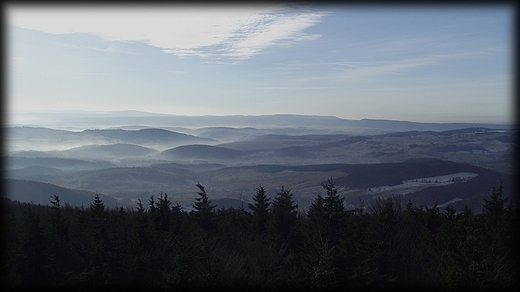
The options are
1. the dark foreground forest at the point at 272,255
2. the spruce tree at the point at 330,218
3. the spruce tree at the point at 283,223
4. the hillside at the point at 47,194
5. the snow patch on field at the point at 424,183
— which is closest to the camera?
the dark foreground forest at the point at 272,255

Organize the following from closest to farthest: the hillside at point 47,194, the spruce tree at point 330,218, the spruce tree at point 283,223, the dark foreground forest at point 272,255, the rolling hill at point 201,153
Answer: the dark foreground forest at point 272,255
the spruce tree at point 330,218
the spruce tree at point 283,223
the hillside at point 47,194
the rolling hill at point 201,153

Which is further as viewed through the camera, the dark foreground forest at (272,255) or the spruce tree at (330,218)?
the spruce tree at (330,218)

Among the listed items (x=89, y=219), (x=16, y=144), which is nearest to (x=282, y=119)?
(x=16, y=144)

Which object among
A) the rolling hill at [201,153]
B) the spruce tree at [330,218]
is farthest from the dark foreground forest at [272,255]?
the rolling hill at [201,153]

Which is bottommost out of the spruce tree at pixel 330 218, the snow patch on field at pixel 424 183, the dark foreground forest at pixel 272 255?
the snow patch on field at pixel 424 183

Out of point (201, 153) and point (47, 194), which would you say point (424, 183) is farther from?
point (47, 194)

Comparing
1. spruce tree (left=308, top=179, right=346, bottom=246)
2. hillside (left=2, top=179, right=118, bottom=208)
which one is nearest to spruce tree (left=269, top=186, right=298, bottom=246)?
spruce tree (left=308, top=179, right=346, bottom=246)

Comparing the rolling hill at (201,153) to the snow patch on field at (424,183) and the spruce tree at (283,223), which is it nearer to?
the snow patch on field at (424,183)

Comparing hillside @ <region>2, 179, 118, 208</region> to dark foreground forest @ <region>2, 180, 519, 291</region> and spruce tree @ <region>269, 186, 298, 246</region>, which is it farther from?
spruce tree @ <region>269, 186, 298, 246</region>
